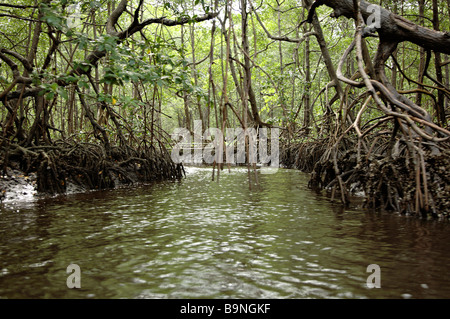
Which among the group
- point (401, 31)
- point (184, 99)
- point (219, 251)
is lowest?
point (219, 251)

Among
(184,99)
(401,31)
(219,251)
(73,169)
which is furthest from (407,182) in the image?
(73,169)

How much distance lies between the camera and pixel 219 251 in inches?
120

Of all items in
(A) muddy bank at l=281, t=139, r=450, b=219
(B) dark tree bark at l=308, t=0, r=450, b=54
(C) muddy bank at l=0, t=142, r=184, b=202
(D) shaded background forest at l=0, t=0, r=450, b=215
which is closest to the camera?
(D) shaded background forest at l=0, t=0, r=450, b=215

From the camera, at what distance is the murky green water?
2281mm

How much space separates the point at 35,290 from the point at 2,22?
10284mm

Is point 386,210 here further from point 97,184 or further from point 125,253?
point 97,184

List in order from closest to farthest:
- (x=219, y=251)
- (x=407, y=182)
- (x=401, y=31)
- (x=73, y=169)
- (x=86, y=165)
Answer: (x=219, y=251)
(x=407, y=182)
(x=401, y=31)
(x=73, y=169)
(x=86, y=165)

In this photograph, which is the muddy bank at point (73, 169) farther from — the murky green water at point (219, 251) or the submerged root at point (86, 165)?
the murky green water at point (219, 251)

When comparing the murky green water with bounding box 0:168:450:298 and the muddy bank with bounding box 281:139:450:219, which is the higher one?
the muddy bank with bounding box 281:139:450:219

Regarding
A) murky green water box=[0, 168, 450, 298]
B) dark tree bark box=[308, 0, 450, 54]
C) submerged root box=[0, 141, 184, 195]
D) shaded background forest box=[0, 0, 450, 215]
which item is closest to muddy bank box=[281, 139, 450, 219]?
shaded background forest box=[0, 0, 450, 215]

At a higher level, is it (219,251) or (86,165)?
(86,165)

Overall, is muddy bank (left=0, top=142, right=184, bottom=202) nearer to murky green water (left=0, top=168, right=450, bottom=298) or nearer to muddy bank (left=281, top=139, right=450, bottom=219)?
murky green water (left=0, top=168, right=450, bottom=298)

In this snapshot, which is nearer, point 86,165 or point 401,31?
point 401,31

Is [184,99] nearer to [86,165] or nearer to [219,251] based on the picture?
[86,165]
